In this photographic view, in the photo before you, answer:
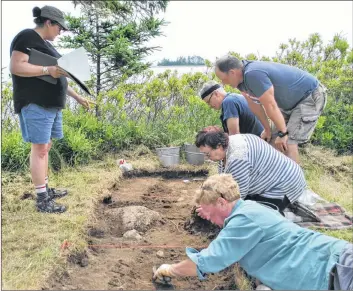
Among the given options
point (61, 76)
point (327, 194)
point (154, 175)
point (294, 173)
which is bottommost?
point (154, 175)

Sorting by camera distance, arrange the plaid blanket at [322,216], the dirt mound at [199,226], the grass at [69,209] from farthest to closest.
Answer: the dirt mound at [199,226]
the plaid blanket at [322,216]
the grass at [69,209]

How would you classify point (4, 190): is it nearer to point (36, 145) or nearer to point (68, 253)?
point (36, 145)

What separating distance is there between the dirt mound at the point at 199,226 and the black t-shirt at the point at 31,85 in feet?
5.10

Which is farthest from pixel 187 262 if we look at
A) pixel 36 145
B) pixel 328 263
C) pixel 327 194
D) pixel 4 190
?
pixel 4 190

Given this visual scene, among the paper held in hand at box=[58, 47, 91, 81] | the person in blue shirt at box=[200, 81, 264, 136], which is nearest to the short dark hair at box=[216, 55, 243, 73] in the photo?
the person in blue shirt at box=[200, 81, 264, 136]

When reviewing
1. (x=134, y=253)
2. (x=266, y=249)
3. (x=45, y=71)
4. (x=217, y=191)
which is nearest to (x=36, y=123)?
(x=45, y=71)

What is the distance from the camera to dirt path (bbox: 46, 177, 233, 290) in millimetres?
2750

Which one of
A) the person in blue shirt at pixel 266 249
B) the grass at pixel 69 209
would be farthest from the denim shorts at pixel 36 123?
the person in blue shirt at pixel 266 249

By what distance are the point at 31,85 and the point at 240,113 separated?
1.86 meters

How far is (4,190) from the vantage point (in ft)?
13.9

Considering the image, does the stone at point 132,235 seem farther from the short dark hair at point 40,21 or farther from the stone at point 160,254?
the short dark hair at point 40,21

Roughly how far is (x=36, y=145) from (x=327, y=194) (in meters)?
2.80

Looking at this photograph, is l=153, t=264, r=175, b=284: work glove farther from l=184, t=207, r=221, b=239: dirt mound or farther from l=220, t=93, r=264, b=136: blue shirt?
l=220, t=93, r=264, b=136: blue shirt

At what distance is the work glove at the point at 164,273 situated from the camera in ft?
8.06
